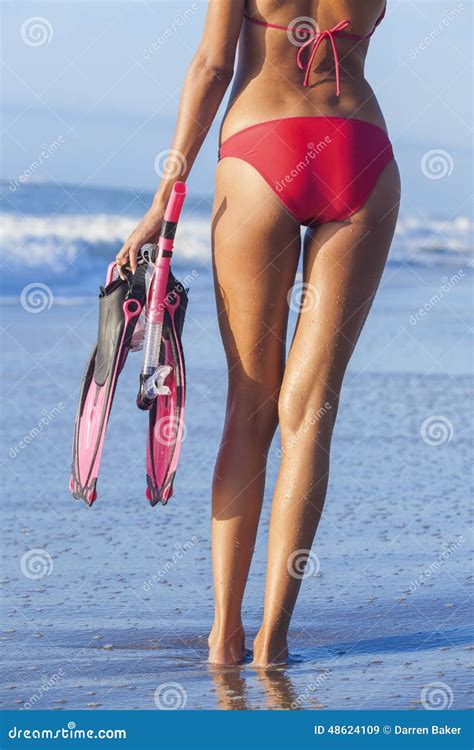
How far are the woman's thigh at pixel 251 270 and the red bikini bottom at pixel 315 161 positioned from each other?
4cm

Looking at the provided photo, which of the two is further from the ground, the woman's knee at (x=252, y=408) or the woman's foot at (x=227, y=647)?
the woman's knee at (x=252, y=408)

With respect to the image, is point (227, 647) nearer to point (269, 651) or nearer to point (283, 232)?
point (269, 651)

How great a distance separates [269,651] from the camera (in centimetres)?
307

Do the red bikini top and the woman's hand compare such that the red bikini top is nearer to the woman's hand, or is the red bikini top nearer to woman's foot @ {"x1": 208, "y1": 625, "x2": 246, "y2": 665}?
the woman's hand

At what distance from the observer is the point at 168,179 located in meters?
3.05

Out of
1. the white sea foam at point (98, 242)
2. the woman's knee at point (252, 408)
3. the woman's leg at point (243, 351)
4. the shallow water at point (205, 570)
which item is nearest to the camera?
the shallow water at point (205, 570)

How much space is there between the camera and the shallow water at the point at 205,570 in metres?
2.93

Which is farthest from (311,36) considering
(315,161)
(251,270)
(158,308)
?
(158,308)

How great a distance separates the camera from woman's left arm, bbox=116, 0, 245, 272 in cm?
301

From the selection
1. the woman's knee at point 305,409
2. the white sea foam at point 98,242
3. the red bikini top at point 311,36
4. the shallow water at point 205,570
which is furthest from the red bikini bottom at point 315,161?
the white sea foam at point 98,242

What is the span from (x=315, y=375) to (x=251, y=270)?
300mm
